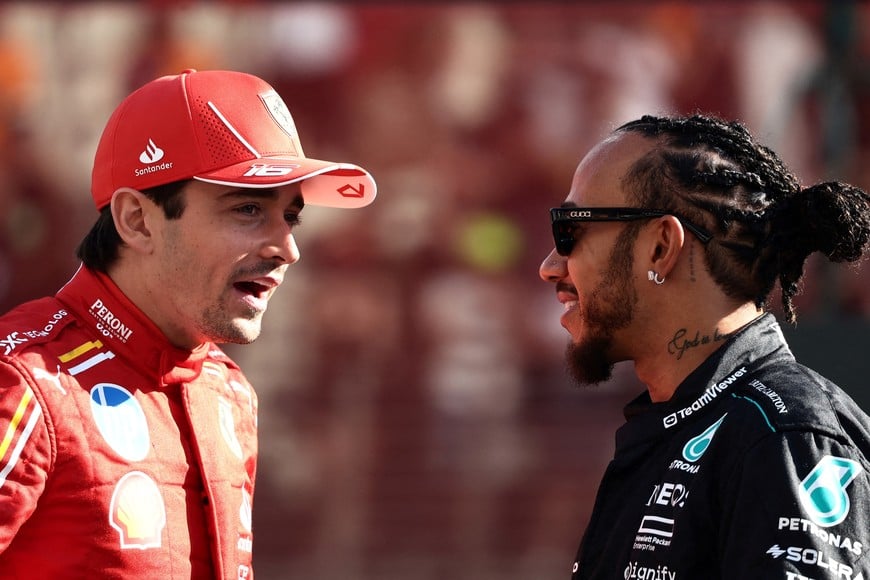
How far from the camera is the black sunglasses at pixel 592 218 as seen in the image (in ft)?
8.38

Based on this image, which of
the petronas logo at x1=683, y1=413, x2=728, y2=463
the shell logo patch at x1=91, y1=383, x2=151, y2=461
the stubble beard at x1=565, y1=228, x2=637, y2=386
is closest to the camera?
the petronas logo at x1=683, y1=413, x2=728, y2=463

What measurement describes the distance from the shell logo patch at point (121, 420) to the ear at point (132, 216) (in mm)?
354

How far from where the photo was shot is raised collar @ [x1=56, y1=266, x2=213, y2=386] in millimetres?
2652

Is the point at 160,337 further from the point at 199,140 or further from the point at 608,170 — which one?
the point at 608,170

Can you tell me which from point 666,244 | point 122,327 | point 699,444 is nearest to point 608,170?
point 666,244

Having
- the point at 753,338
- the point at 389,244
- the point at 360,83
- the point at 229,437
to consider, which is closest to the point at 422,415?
the point at 389,244

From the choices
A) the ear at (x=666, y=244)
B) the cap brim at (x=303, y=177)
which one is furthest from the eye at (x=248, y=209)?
the ear at (x=666, y=244)

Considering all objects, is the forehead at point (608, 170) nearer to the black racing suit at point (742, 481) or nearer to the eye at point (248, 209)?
the black racing suit at point (742, 481)

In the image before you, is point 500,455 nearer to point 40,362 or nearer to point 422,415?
point 422,415

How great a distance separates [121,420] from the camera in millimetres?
2541

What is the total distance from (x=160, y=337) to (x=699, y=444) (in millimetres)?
1223

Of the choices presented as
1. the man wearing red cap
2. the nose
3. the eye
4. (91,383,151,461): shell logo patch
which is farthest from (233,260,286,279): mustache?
the nose

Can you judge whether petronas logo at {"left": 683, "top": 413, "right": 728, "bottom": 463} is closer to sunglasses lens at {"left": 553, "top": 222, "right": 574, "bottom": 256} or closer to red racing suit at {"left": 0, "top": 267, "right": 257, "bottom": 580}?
sunglasses lens at {"left": 553, "top": 222, "right": 574, "bottom": 256}

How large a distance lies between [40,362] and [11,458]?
0.78ft
